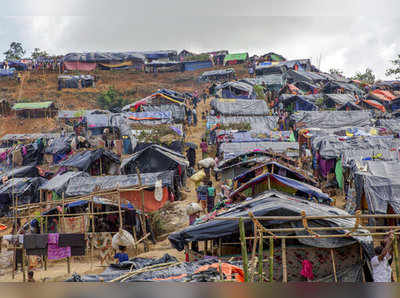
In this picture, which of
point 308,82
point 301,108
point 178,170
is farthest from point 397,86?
point 178,170

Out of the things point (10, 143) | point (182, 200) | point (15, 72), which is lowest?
point (182, 200)

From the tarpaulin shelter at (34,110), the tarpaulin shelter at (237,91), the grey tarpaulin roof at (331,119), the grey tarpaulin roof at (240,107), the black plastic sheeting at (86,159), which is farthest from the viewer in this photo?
the tarpaulin shelter at (34,110)

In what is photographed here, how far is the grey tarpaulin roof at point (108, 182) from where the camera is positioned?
1126 cm

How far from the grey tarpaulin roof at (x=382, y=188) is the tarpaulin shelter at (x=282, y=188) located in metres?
0.89

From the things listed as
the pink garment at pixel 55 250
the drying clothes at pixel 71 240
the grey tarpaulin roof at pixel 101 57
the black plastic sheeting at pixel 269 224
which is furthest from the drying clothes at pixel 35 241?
the grey tarpaulin roof at pixel 101 57

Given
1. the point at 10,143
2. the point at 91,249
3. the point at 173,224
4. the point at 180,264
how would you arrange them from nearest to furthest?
the point at 180,264 < the point at 91,249 < the point at 173,224 < the point at 10,143

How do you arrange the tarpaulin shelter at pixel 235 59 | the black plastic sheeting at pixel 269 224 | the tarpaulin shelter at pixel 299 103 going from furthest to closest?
the tarpaulin shelter at pixel 235 59 → the tarpaulin shelter at pixel 299 103 → the black plastic sheeting at pixel 269 224

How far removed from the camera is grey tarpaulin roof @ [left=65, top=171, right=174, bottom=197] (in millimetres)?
11258

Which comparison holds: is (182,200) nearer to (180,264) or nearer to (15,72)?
(180,264)

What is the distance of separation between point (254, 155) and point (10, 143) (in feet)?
58.0

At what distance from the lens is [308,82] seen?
31.7 metres

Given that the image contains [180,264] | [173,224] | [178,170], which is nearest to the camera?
[180,264]

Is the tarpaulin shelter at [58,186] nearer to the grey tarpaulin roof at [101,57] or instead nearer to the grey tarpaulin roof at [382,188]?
the grey tarpaulin roof at [382,188]

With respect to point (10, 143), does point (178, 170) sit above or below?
below
